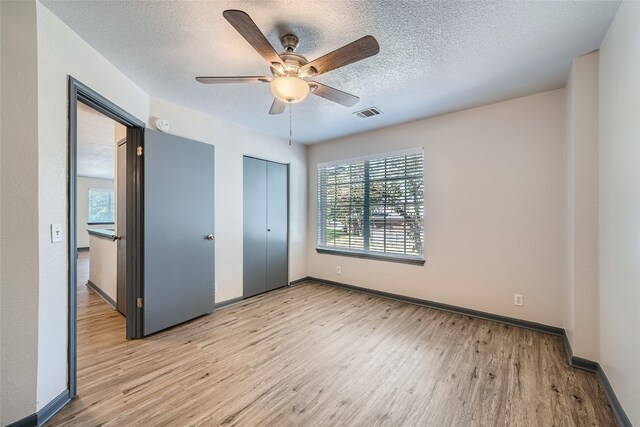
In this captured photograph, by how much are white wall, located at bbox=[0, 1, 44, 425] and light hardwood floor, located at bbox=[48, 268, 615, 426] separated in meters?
0.38

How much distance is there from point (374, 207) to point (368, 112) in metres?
1.44

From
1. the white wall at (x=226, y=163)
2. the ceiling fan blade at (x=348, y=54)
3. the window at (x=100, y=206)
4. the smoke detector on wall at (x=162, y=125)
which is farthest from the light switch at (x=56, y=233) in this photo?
the window at (x=100, y=206)

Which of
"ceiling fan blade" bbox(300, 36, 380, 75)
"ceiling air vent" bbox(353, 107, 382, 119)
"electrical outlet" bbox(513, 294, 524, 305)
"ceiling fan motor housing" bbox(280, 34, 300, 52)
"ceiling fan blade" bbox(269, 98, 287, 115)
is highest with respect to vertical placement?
"ceiling air vent" bbox(353, 107, 382, 119)

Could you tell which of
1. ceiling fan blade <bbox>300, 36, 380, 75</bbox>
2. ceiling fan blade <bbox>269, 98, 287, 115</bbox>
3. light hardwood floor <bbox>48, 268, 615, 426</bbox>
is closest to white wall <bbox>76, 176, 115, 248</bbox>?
light hardwood floor <bbox>48, 268, 615, 426</bbox>

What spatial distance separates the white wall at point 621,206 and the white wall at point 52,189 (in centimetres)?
336

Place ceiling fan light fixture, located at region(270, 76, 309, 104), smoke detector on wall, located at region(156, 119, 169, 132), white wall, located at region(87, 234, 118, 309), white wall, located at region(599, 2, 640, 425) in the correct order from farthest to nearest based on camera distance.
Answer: white wall, located at region(87, 234, 118, 309)
smoke detector on wall, located at region(156, 119, 169, 132)
ceiling fan light fixture, located at region(270, 76, 309, 104)
white wall, located at region(599, 2, 640, 425)

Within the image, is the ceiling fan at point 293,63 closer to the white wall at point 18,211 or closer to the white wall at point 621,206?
the white wall at point 18,211

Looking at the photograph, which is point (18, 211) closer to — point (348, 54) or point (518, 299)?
point (348, 54)

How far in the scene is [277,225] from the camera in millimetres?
4398

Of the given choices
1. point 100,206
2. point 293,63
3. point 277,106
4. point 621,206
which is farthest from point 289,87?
point 100,206

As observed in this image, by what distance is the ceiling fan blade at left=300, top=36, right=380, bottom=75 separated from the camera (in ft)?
4.76

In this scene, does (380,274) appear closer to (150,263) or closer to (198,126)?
(150,263)

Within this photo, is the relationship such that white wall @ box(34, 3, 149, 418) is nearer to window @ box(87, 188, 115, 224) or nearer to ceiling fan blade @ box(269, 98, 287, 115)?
ceiling fan blade @ box(269, 98, 287, 115)

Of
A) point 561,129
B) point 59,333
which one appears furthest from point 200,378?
point 561,129
